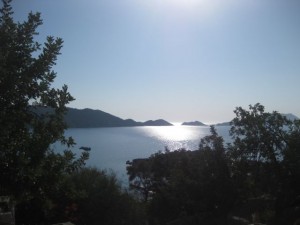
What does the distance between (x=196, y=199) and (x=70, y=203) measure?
669 centimetres

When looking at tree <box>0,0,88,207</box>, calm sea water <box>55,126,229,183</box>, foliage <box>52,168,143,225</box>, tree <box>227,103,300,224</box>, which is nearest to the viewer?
tree <box>0,0,88,207</box>

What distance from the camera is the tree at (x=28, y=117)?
457 centimetres

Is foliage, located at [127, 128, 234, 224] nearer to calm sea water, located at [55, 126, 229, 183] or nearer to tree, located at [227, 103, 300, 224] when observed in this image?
tree, located at [227, 103, 300, 224]

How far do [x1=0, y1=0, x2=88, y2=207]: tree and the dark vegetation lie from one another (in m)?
0.01

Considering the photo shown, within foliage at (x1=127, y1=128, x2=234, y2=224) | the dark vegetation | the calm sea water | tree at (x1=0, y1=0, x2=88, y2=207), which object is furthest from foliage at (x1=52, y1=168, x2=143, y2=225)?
the calm sea water

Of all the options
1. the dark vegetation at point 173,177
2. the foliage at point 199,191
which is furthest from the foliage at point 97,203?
the foliage at point 199,191

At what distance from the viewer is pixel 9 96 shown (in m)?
4.78

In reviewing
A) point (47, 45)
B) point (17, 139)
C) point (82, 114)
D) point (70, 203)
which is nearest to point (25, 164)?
point (17, 139)

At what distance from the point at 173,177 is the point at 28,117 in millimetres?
16572

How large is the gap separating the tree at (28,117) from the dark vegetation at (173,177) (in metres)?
0.01

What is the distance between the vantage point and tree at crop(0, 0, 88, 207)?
4.57 meters

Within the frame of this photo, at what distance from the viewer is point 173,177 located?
21.0m

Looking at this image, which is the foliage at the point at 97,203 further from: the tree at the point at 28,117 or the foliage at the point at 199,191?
the tree at the point at 28,117

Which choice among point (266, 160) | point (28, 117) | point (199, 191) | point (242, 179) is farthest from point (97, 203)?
point (28, 117)
